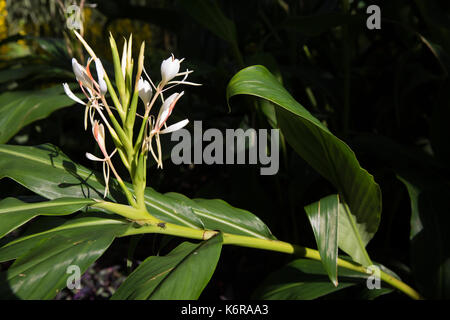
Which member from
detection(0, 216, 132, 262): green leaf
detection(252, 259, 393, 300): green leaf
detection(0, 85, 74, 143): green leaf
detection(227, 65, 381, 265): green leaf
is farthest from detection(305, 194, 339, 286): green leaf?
detection(0, 85, 74, 143): green leaf

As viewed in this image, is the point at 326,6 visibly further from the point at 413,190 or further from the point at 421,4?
the point at 413,190

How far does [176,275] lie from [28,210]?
0.20 meters

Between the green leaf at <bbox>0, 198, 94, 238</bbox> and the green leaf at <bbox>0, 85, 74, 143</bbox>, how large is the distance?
317 millimetres

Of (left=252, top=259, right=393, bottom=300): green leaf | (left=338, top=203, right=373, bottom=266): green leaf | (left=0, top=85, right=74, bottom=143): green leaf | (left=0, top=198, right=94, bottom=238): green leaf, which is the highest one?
(left=0, top=85, right=74, bottom=143): green leaf

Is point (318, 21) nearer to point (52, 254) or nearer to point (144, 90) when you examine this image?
point (144, 90)

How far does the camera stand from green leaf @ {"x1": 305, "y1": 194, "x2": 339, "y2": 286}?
558mm

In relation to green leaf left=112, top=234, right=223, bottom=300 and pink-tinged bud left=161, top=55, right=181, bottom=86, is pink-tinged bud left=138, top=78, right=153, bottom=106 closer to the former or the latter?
pink-tinged bud left=161, top=55, right=181, bottom=86

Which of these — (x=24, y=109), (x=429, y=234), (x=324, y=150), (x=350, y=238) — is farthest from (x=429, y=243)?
(x=24, y=109)

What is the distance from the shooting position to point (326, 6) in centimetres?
123

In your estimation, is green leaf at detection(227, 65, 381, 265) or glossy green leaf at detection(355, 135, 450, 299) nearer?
green leaf at detection(227, 65, 381, 265)

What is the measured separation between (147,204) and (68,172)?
0.12 meters

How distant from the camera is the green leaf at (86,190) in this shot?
547mm

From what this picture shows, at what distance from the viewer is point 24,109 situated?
2.71ft
